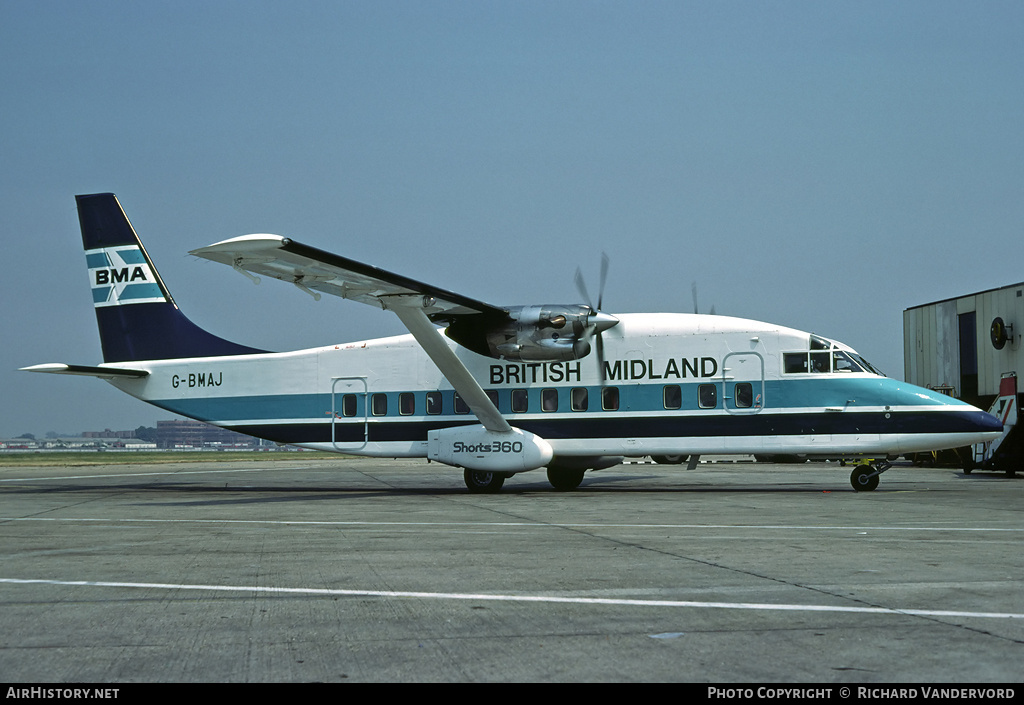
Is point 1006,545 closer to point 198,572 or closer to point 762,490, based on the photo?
point 198,572

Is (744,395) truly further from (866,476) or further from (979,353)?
(979,353)

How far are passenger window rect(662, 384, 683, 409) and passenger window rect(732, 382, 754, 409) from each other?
116 centimetres

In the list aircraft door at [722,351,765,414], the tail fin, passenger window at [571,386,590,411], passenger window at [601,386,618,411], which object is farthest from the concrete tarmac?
the tail fin

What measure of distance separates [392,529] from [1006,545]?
7.44 meters

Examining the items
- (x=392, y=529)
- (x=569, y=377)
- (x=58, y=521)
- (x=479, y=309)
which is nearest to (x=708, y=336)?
(x=569, y=377)

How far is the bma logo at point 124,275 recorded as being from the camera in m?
24.1

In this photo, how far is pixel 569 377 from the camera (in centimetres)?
2083

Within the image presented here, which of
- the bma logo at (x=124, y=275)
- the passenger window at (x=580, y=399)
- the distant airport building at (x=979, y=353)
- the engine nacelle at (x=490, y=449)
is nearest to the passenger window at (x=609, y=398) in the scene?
the passenger window at (x=580, y=399)

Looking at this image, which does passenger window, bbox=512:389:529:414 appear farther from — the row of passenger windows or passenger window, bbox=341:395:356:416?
passenger window, bbox=341:395:356:416

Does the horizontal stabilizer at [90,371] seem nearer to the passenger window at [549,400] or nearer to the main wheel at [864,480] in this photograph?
the passenger window at [549,400]

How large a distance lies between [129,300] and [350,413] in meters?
6.98

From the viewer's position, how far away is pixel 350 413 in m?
22.3

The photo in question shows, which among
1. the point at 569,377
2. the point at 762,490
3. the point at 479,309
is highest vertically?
the point at 479,309

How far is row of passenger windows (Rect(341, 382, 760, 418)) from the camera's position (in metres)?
19.7
